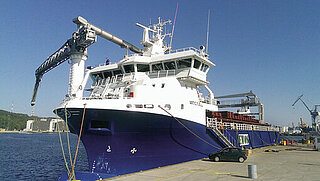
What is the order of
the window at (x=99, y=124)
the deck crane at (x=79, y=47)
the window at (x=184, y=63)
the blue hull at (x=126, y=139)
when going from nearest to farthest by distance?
1. the blue hull at (x=126, y=139)
2. the window at (x=99, y=124)
3. the window at (x=184, y=63)
4. the deck crane at (x=79, y=47)

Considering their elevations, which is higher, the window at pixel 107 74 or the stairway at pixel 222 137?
the window at pixel 107 74

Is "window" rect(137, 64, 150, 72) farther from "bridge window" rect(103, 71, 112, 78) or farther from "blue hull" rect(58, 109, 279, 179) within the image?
"blue hull" rect(58, 109, 279, 179)

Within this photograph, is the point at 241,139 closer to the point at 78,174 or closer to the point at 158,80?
the point at 158,80

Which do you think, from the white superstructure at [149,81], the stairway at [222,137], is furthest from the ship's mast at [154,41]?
the stairway at [222,137]

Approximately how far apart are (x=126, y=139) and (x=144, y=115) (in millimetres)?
2014

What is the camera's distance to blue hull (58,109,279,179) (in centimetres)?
1376

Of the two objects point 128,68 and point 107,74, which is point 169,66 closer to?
point 128,68

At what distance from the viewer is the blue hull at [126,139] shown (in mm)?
13758

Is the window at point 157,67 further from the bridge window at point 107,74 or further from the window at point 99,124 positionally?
the window at point 99,124

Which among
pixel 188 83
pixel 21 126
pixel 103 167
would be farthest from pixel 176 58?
pixel 21 126

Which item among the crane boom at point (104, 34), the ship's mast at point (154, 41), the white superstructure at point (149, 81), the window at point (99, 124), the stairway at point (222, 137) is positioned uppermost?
the crane boom at point (104, 34)

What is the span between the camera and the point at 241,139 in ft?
83.6

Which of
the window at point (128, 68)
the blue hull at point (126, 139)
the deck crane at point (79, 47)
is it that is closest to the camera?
the blue hull at point (126, 139)

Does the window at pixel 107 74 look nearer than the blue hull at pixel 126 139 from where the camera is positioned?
No
